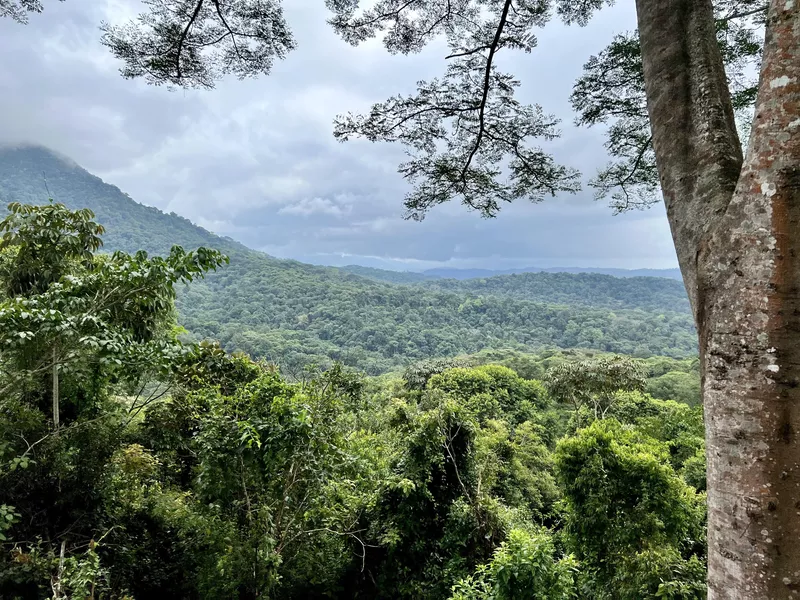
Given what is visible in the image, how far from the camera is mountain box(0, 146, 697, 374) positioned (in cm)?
5200

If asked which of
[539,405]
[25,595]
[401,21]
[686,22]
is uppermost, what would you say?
[401,21]

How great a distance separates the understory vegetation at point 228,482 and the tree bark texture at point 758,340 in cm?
356

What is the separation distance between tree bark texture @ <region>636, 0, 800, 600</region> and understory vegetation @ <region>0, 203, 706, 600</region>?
11.7 feet

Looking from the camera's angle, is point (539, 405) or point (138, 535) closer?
point (138, 535)

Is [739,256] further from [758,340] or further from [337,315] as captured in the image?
[337,315]

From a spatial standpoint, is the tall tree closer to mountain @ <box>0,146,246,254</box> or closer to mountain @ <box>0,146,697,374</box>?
mountain @ <box>0,146,697,374</box>

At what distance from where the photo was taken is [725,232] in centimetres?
94

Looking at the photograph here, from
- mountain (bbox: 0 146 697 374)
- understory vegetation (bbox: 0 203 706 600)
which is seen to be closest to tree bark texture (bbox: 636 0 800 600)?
understory vegetation (bbox: 0 203 706 600)

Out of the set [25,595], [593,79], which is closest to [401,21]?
[593,79]

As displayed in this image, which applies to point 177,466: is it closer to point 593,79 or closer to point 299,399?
point 299,399

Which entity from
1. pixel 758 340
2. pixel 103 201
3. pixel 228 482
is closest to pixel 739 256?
pixel 758 340

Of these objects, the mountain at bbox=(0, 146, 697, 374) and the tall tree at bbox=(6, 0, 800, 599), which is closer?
the tall tree at bbox=(6, 0, 800, 599)

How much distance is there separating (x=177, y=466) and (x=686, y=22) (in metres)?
7.17

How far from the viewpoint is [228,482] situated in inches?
161
